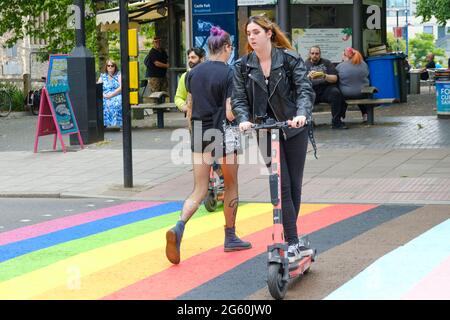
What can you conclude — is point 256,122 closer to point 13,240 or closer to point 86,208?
point 13,240

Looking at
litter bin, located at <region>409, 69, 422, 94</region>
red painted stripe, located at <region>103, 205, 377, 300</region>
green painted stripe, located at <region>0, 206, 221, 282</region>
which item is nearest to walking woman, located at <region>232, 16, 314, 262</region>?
red painted stripe, located at <region>103, 205, 377, 300</region>

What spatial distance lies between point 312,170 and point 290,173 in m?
6.15

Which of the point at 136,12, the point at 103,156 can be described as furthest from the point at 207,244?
the point at 136,12

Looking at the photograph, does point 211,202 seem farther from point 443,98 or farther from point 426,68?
point 426,68

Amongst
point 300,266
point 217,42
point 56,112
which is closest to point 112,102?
point 56,112

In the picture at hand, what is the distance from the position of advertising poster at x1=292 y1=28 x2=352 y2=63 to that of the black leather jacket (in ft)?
51.0

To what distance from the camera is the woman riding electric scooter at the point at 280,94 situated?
6719 mm

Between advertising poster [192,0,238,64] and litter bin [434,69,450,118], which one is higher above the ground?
advertising poster [192,0,238,64]

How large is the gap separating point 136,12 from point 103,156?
1064 cm

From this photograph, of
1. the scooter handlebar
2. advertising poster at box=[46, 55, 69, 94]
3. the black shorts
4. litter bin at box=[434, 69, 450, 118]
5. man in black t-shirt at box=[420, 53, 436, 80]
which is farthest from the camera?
man in black t-shirt at box=[420, 53, 436, 80]

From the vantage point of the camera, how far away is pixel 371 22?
23.2 m

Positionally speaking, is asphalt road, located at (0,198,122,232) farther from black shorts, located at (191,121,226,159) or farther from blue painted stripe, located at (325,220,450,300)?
blue painted stripe, located at (325,220,450,300)

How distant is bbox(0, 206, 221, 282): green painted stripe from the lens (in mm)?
7707

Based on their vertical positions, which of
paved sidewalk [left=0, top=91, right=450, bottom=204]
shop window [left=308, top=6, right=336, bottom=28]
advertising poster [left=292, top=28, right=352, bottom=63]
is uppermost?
shop window [left=308, top=6, right=336, bottom=28]
